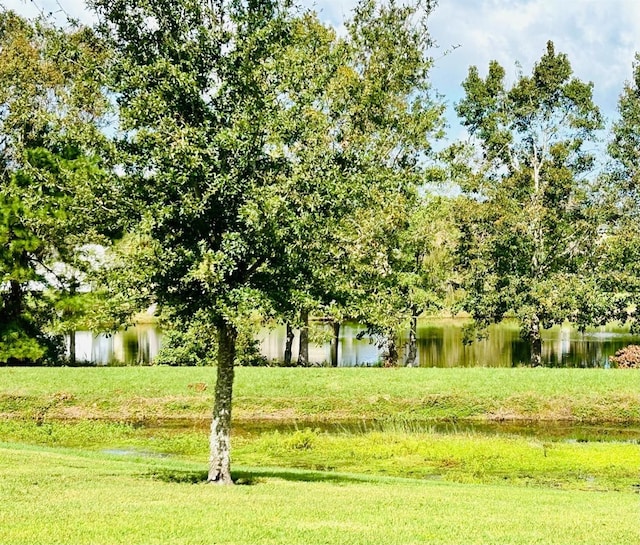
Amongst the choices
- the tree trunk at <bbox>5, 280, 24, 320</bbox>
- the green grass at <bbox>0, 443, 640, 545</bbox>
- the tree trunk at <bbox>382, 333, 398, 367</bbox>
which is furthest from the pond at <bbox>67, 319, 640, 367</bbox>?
the green grass at <bbox>0, 443, 640, 545</bbox>

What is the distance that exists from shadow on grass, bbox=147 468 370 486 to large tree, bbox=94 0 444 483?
1.02 m

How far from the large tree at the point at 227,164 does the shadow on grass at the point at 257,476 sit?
1.02m

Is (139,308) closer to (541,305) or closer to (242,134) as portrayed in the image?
(242,134)

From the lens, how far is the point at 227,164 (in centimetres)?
1493

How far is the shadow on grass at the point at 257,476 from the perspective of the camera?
17.0m

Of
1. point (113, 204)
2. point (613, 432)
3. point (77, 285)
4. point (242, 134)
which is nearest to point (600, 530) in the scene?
point (242, 134)

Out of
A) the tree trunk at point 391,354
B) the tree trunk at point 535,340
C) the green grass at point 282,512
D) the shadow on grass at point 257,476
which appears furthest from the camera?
the tree trunk at point 535,340

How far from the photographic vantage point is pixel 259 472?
19.8m

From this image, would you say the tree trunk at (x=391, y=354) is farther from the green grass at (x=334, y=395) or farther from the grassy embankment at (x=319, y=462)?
the green grass at (x=334, y=395)

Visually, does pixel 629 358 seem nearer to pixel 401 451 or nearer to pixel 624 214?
pixel 624 214

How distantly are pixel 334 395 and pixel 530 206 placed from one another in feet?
60.1

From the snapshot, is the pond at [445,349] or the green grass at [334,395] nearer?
the green grass at [334,395]

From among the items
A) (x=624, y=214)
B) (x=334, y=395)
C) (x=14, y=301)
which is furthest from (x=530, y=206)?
(x=14, y=301)

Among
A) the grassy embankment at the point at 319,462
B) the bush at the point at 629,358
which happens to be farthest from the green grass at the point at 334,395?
the bush at the point at 629,358
